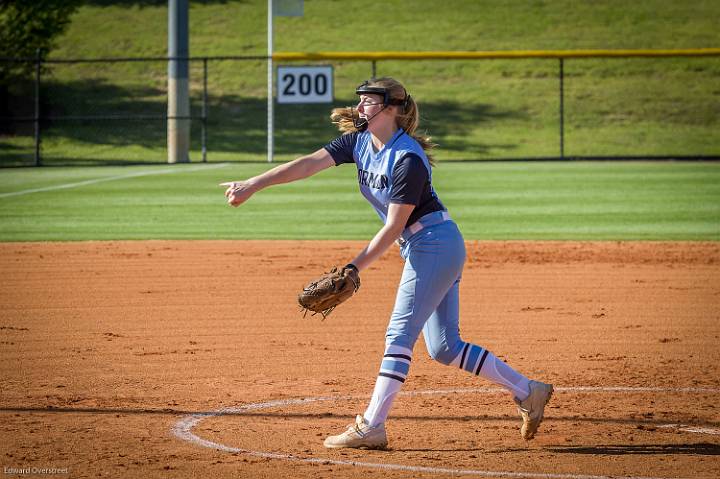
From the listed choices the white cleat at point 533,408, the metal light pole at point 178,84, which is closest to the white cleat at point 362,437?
the white cleat at point 533,408

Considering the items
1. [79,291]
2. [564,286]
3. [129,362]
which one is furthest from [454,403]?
[79,291]

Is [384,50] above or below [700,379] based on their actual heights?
above

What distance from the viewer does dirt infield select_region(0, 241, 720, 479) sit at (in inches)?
208

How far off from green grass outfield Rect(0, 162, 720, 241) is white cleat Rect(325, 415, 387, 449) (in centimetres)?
922

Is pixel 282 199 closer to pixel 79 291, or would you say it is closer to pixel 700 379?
pixel 79 291

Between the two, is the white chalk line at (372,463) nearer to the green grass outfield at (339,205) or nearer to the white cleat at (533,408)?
the white cleat at (533,408)

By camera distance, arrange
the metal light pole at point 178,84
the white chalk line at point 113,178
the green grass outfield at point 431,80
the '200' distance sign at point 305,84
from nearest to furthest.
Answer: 1. the white chalk line at point 113,178
2. the '200' distance sign at point 305,84
3. the metal light pole at point 178,84
4. the green grass outfield at point 431,80

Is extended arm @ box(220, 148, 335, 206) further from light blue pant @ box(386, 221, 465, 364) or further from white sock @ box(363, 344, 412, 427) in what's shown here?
white sock @ box(363, 344, 412, 427)

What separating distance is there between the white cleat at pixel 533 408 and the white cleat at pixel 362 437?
0.79 meters

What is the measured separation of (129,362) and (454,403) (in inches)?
98.0

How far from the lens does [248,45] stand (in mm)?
43062

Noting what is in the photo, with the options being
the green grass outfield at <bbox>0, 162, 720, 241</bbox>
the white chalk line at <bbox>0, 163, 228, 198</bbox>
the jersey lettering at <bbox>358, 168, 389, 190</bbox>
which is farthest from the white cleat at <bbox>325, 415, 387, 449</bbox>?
the white chalk line at <bbox>0, 163, 228, 198</bbox>

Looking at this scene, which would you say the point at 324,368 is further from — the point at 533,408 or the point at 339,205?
the point at 339,205

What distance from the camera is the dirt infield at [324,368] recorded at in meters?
5.28
